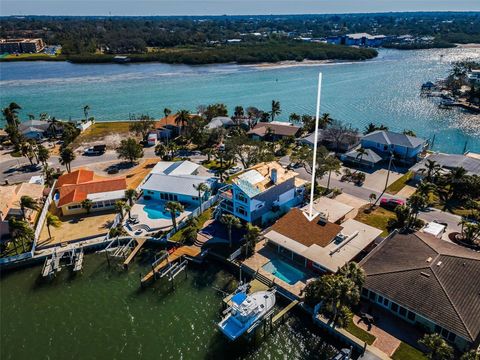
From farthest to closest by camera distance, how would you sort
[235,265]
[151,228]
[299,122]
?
[299,122] < [151,228] < [235,265]

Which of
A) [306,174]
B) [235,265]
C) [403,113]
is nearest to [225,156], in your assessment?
[306,174]

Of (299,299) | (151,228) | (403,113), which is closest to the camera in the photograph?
(299,299)

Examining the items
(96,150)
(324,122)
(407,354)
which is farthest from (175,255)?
(324,122)

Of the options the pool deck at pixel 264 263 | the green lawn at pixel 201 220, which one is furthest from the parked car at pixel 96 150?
the pool deck at pixel 264 263

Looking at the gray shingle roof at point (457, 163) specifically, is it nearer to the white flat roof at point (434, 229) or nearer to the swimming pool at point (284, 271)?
the white flat roof at point (434, 229)

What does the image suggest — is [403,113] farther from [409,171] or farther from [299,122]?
[409,171]

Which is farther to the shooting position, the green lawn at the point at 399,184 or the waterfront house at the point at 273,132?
the waterfront house at the point at 273,132

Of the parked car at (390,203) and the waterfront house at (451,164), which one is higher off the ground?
the waterfront house at (451,164)

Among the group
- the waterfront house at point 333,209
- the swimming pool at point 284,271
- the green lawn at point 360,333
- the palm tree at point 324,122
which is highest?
the palm tree at point 324,122
